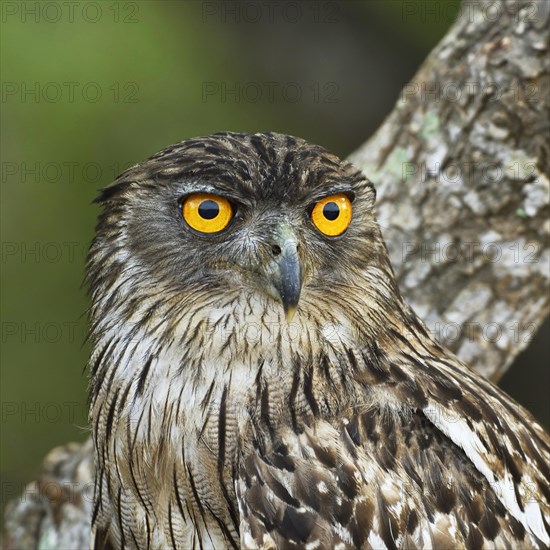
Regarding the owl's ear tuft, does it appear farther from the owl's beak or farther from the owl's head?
the owl's beak

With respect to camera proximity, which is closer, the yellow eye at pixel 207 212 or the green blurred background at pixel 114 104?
the yellow eye at pixel 207 212

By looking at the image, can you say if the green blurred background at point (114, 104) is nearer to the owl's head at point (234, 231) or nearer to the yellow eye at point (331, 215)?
the owl's head at point (234, 231)

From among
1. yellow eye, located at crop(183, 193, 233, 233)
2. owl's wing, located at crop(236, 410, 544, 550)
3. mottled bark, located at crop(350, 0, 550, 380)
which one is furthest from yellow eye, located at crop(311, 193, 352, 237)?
mottled bark, located at crop(350, 0, 550, 380)

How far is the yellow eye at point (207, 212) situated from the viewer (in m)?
2.87

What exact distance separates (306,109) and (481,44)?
3.81 m

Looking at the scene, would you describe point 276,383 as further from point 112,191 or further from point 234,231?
point 112,191

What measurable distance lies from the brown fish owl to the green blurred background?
2899 mm

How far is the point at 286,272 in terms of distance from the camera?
2742 millimetres

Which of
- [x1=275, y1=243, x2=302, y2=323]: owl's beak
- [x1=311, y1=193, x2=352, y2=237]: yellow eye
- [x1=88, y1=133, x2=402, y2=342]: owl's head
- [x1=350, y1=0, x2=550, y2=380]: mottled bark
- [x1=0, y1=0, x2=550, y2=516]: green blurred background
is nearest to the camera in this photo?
[x1=275, y1=243, x2=302, y2=323]: owl's beak

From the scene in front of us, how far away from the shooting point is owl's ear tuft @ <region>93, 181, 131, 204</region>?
9.96ft

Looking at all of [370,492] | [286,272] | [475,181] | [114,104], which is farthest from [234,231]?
[114,104]

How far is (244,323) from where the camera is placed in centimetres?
295

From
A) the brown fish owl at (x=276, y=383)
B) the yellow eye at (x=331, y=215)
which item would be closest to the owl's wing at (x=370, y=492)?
the brown fish owl at (x=276, y=383)

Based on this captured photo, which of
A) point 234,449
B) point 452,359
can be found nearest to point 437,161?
point 452,359
